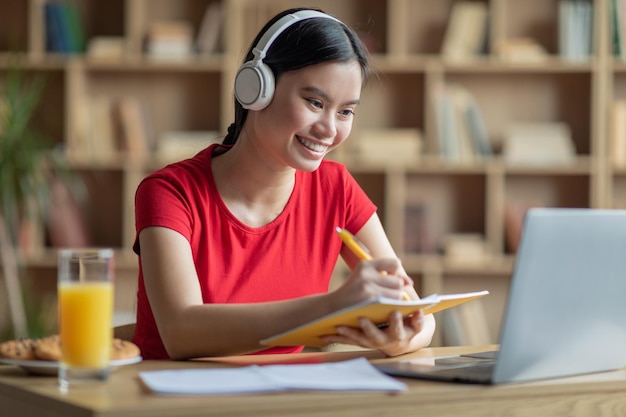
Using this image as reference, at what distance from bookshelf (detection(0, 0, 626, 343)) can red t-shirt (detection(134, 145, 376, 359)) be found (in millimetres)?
2205

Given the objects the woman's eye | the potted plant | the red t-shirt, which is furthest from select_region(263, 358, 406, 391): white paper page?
the potted plant

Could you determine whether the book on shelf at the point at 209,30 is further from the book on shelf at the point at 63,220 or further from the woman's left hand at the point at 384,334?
the woman's left hand at the point at 384,334

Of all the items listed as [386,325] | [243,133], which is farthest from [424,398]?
[243,133]

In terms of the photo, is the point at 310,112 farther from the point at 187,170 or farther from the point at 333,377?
the point at 333,377

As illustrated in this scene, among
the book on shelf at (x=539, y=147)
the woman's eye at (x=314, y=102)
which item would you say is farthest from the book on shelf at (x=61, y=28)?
the woman's eye at (x=314, y=102)

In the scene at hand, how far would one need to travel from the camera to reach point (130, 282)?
4238 mm

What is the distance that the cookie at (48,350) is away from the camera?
120 centimetres

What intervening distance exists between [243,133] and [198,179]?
144mm

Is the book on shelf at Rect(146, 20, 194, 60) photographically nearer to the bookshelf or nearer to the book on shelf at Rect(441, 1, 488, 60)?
the bookshelf

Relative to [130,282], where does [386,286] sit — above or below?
above

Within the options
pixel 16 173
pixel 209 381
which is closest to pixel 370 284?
pixel 209 381

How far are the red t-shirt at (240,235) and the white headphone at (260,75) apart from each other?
15 centimetres

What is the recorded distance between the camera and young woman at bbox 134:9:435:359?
1.54 metres

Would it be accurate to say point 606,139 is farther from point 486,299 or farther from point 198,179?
point 198,179
